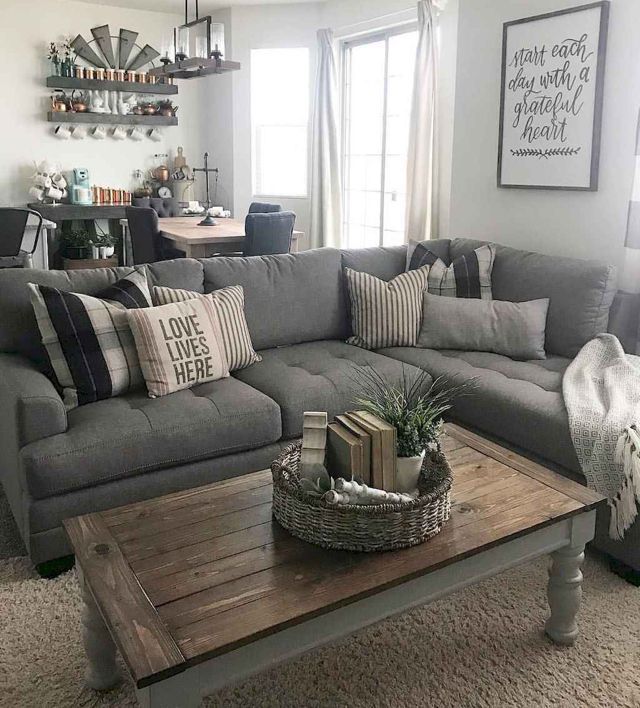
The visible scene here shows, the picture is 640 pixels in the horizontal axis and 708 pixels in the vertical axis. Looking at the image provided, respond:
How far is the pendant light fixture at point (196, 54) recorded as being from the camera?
477cm

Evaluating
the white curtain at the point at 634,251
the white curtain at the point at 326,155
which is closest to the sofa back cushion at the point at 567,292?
the white curtain at the point at 634,251

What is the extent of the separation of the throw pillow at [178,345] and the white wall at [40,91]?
447 centimetres

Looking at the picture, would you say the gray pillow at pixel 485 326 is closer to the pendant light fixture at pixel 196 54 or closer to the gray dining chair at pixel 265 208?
the pendant light fixture at pixel 196 54

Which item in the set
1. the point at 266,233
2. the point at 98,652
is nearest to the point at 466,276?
the point at 266,233

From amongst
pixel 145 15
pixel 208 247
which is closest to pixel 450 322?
pixel 208 247

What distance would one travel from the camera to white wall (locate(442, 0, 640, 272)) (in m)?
3.37

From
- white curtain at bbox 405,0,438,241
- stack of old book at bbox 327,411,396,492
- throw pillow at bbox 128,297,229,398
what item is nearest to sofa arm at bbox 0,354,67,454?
throw pillow at bbox 128,297,229,398

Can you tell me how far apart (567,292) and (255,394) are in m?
1.48

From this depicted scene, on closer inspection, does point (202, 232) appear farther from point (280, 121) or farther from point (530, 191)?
point (530, 191)

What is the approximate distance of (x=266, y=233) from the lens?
490cm

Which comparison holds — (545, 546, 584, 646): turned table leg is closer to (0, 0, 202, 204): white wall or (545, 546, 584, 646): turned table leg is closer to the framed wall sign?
the framed wall sign

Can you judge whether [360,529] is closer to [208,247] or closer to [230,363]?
[230,363]

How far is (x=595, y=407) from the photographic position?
2594 millimetres

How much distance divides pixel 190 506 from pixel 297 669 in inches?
20.6
